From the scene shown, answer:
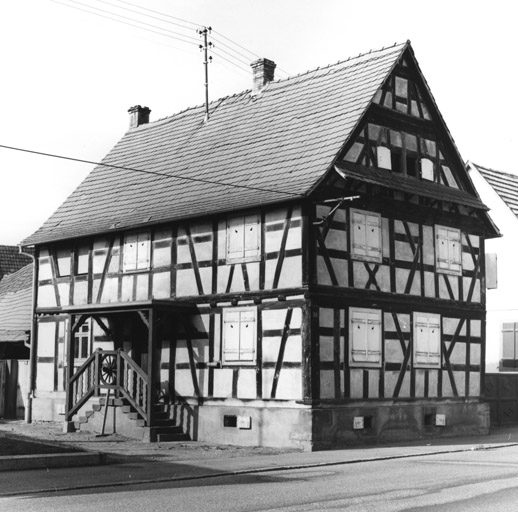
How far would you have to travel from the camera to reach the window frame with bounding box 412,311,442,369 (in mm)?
24797

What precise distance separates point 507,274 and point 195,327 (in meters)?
12.6

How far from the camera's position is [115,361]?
2628cm

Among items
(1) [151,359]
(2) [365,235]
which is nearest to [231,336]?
(1) [151,359]

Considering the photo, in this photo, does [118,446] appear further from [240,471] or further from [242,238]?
[240,471]

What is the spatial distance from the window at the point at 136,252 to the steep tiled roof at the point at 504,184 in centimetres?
1309

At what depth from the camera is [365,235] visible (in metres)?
23.6

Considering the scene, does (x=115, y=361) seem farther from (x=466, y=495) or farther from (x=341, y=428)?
(x=466, y=495)

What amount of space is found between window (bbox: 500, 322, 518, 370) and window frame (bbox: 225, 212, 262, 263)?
12167mm

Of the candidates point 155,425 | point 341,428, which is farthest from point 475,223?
point 155,425

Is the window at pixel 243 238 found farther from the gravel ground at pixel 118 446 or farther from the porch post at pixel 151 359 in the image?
the gravel ground at pixel 118 446

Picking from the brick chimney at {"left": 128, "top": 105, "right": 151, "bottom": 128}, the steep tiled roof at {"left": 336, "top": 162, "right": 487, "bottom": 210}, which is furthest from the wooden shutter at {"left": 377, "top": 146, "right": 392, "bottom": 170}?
the brick chimney at {"left": 128, "top": 105, "right": 151, "bottom": 128}

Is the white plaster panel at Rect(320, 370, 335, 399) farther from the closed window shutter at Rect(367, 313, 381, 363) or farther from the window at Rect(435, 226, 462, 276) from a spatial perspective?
the window at Rect(435, 226, 462, 276)

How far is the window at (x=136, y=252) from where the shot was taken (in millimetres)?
26125

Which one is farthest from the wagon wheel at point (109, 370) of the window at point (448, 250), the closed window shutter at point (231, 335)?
the window at point (448, 250)
